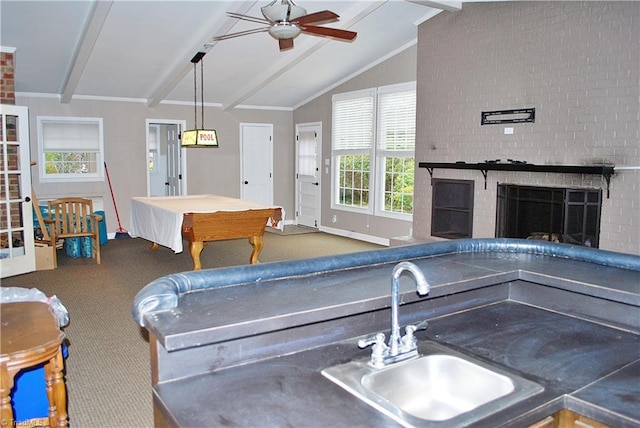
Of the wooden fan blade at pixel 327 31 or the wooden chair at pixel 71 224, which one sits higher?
the wooden fan blade at pixel 327 31

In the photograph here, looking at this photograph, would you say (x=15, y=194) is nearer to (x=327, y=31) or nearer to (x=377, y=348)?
(x=327, y=31)

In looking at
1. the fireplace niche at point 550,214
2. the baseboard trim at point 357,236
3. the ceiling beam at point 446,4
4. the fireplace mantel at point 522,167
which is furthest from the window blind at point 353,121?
the fireplace niche at point 550,214

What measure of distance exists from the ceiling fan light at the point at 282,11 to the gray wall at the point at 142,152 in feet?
17.3

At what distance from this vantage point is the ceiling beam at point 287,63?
19.3 feet

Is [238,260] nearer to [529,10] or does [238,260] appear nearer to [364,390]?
[529,10]

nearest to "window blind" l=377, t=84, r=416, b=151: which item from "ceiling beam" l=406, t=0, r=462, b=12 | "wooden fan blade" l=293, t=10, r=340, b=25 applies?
"ceiling beam" l=406, t=0, r=462, b=12

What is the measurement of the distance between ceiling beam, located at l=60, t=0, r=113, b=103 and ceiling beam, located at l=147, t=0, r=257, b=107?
1149 millimetres

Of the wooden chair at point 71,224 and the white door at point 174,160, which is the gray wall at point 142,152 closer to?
the white door at point 174,160

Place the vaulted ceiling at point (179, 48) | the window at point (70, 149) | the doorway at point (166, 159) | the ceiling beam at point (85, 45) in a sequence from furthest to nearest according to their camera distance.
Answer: the doorway at point (166, 159) < the window at point (70, 149) < the vaulted ceiling at point (179, 48) < the ceiling beam at point (85, 45)

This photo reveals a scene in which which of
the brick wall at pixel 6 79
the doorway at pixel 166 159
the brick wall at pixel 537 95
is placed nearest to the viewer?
the brick wall at pixel 537 95

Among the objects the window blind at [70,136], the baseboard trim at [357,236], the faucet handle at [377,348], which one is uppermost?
the window blind at [70,136]

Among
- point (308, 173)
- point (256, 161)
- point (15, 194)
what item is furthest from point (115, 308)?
point (308, 173)

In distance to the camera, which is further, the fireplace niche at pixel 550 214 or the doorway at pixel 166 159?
the doorway at pixel 166 159

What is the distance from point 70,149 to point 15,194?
2402 mm
